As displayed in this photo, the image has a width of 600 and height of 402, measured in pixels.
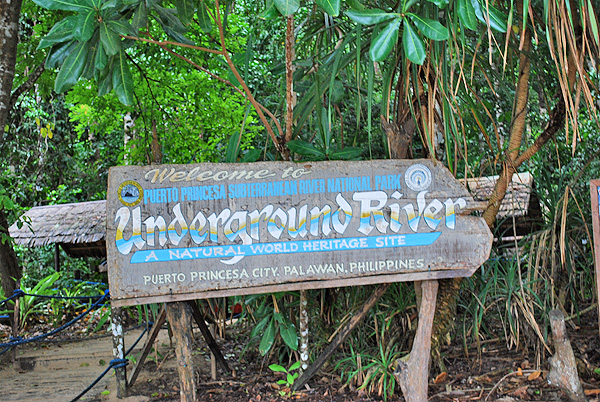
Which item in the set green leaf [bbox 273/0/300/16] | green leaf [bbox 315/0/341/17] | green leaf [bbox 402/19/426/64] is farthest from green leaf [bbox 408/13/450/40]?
green leaf [bbox 273/0/300/16]

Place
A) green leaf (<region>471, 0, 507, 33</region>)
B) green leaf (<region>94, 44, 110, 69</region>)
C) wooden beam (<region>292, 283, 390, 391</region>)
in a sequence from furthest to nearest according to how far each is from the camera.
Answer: wooden beam (<region>292, 283, 390, 391</region>) < green leaf (<region>94, 44, 110, 69</region>) < green leaf (<region>471, 0, 507, 33</region>)

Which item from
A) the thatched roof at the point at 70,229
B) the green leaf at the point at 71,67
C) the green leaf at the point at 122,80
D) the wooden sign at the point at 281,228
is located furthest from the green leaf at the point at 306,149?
the thatched roof at the point at 70,229

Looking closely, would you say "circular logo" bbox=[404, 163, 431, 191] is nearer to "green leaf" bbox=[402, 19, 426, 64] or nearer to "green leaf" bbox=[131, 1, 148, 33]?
"green leaf" bbox=[402, 19, 426, 64]

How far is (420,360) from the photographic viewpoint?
277cm

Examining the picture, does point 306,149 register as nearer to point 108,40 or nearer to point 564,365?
point 108,40

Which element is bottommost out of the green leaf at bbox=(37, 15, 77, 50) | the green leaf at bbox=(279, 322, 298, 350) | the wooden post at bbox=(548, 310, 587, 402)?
the wooden post at bbox=(548, 310, 587, 402)

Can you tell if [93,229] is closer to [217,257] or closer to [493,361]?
[217,257]

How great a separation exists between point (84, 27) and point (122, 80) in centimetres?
43

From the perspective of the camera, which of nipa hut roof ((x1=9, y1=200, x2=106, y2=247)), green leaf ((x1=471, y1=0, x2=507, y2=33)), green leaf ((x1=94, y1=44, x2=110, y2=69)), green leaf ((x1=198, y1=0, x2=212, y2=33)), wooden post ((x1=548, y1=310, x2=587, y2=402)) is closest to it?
green leaf ((x1=471, y1=0, x2=507, y2=33))

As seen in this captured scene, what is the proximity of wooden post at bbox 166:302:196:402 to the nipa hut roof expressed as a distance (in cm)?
397

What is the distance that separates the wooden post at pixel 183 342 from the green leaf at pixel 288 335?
55 cm

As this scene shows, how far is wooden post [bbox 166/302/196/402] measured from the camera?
2.73 m

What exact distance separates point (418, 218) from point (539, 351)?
3.98 feet

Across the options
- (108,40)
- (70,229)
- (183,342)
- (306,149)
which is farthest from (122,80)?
(70,229)
